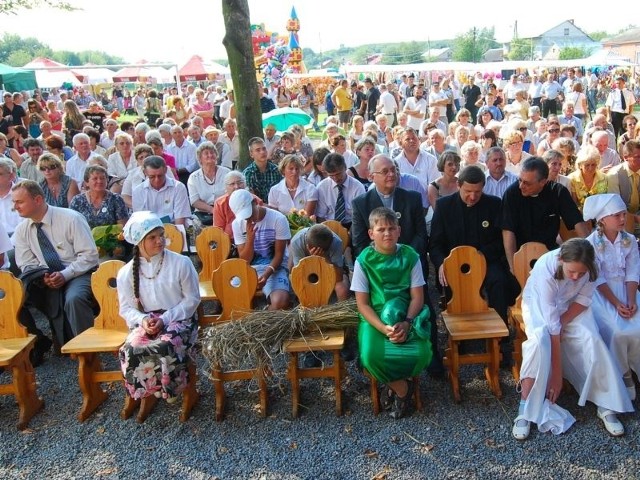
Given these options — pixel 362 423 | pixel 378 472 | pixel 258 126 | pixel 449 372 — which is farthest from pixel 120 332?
pixel 258 126

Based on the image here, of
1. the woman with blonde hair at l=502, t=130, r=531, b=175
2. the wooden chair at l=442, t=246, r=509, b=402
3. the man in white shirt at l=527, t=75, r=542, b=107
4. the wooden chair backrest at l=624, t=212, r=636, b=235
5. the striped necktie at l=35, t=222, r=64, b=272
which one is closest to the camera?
the wooden chair at l=442, t=246, r=509, b=402

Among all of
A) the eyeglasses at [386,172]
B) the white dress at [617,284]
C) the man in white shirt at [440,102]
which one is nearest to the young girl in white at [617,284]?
the white dress at [617,284]

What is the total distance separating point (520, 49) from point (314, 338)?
95.0m

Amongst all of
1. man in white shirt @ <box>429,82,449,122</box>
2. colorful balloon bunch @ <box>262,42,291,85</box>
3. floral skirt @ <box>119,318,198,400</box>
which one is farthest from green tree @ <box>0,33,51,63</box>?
floral skirt @ <box>119,318,198,400</box>

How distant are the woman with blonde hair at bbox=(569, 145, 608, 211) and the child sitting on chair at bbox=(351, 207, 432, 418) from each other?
2.68 m

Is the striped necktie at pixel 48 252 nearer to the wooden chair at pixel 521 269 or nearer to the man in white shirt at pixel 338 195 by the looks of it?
the man in white shirt at pixel 338 195

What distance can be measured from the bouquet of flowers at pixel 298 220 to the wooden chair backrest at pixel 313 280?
4.80 ft

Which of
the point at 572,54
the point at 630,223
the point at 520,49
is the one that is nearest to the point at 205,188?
the point at 630,223

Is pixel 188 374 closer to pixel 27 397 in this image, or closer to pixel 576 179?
pixel 27 397

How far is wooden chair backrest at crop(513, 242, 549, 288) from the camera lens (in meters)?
4.18

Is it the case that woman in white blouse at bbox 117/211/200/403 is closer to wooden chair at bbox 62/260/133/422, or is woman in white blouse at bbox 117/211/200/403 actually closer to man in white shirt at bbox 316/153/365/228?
wooden chair at bbox 62/260/133/422

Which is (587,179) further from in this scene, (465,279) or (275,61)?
(275,61)

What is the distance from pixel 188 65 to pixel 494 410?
27040 millimetres

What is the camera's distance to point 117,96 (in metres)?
36.4
